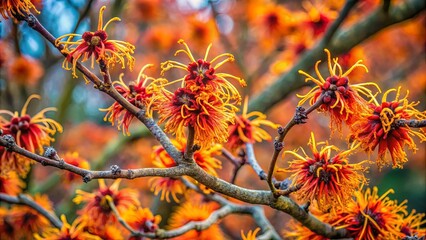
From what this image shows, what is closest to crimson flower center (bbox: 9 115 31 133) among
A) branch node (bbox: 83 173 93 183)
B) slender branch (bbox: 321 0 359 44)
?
branch node (bbox: 83 173 93 183)

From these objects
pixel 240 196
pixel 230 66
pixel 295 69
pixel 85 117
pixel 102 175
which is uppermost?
pixel 85 117

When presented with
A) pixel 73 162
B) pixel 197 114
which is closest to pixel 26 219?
pixel 73 162

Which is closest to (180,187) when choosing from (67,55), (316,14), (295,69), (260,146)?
(67,55)

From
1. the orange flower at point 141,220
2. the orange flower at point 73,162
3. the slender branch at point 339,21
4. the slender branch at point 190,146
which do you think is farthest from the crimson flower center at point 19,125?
the slender branch at point 339,21

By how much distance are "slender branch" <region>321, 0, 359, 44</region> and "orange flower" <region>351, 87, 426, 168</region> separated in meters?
1.56

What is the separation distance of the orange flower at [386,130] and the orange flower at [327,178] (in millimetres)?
61

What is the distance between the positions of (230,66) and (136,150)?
1.76m

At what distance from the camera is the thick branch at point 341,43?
9.91 feet

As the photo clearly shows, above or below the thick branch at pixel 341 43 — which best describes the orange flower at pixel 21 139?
below

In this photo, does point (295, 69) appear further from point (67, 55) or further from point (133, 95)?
point (67, 55)

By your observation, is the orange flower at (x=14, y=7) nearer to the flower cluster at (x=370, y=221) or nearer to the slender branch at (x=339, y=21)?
the flower cluster at (x=370, y=221)

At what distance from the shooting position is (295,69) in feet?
10.9

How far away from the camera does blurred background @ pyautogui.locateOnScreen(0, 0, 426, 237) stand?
364 centimetres

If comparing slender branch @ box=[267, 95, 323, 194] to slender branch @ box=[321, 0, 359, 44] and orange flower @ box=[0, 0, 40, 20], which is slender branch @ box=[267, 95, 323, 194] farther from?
slender branch @ box=[321, 0, 359, 44]
